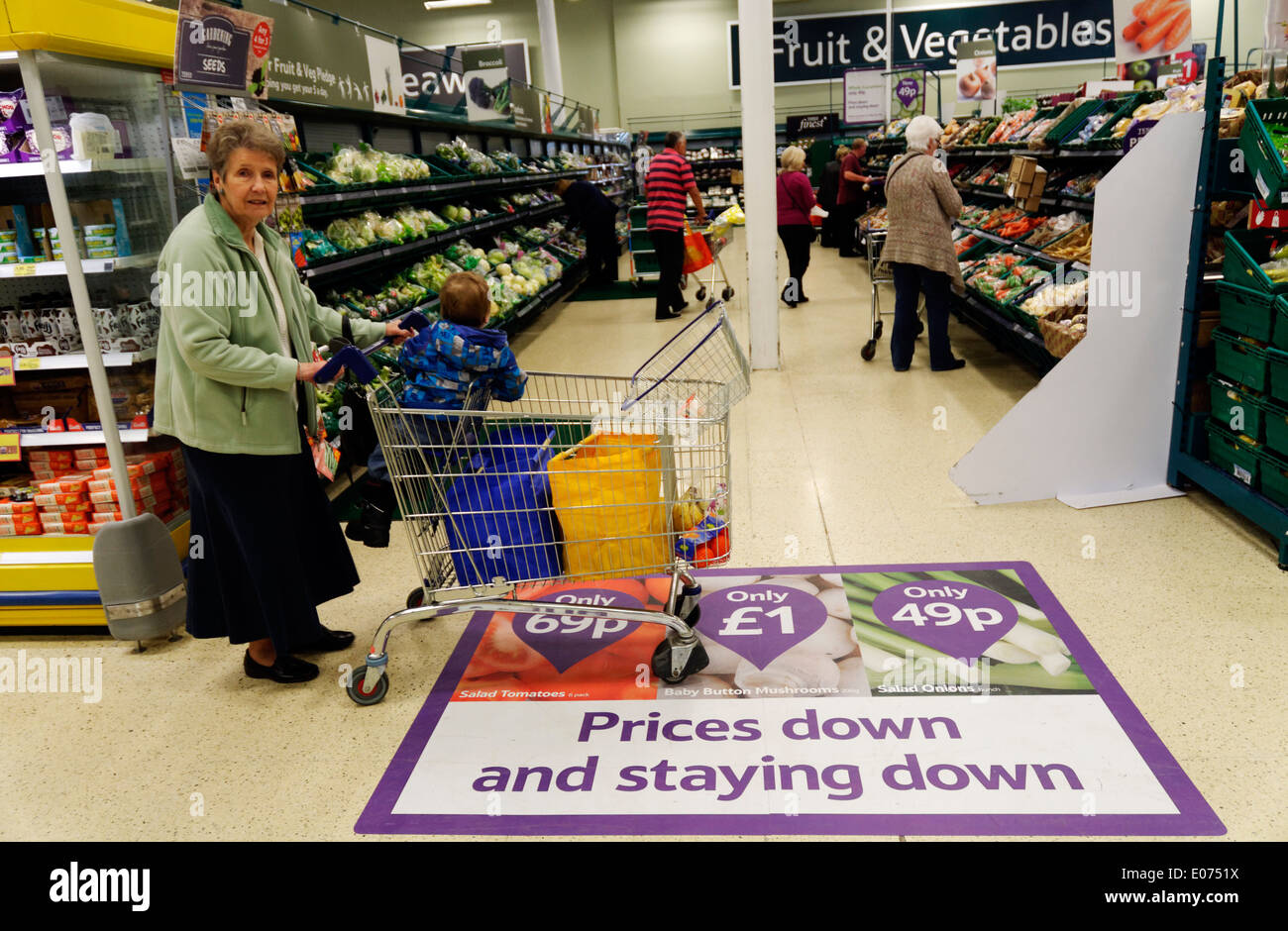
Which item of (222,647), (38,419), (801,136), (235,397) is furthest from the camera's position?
(801,136)

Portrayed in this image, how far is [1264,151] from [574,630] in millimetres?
3026

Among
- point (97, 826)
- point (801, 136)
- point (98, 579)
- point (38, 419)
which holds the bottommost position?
point (97, 826)

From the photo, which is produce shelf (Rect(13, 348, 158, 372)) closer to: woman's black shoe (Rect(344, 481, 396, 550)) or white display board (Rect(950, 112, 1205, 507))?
woman's black shoe (Rect(344, 481, 396, 550))

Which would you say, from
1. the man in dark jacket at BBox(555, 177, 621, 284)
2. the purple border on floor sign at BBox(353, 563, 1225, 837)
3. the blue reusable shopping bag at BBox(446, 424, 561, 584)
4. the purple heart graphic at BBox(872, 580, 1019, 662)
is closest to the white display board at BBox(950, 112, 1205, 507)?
the purple heart graphic at BBox(872, 580, 1019, 662)

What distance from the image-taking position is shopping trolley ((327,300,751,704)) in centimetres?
261

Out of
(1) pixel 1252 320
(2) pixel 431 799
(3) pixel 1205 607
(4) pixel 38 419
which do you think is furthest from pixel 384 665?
(1) pixel 1252 320

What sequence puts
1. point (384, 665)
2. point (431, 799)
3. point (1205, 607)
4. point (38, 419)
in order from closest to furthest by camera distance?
point (431, 799)
point (384, 665)
point (1205, 607)
point (38, 419)

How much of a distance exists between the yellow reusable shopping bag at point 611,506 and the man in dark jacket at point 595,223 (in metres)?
9.15

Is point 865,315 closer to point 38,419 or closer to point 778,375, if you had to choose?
point 778,375

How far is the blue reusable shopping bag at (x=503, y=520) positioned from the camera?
2664 mm

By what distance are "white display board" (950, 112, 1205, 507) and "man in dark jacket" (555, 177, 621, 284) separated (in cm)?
820

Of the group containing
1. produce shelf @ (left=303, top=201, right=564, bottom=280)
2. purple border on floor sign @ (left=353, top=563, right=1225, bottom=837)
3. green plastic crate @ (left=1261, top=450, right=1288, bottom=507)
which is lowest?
purple border on floor sign @ (left=353, top=563, right=1225, bottom=837)

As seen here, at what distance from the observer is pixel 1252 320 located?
350cm

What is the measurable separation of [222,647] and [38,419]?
1.19m
